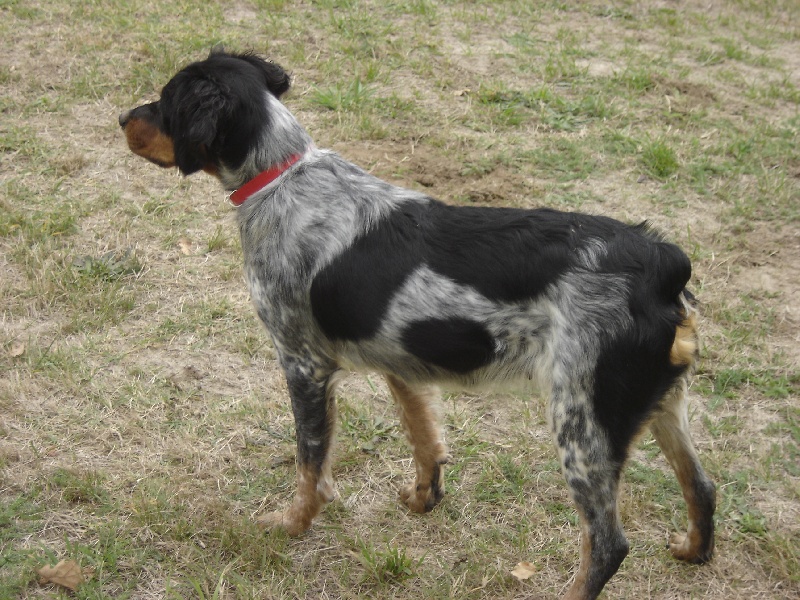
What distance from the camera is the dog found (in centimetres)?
321

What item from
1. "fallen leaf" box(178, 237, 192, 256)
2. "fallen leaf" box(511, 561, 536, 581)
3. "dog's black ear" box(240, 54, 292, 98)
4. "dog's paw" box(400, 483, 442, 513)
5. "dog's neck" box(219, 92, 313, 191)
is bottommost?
"dog's paw" box(400, 483, 442, 513)

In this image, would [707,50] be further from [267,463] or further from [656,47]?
[267,463]

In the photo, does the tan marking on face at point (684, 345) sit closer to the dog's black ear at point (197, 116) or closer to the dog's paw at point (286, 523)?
the dog's paw at point (286, 523)

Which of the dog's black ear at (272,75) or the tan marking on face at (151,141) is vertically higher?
the dog's black ear at (272,75)

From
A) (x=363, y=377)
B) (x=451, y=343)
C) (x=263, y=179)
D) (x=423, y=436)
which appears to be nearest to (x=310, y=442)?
(x=423, y=436)

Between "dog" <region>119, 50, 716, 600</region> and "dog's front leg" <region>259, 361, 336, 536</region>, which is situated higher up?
"dog" <region>119, 50, 716, 600</region>

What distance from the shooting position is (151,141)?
157 inches

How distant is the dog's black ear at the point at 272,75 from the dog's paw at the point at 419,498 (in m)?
2.09

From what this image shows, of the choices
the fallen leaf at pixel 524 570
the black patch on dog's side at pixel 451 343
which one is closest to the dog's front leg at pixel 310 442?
the black patch on dog's side at pixel 451 343

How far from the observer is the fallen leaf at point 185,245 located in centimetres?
590

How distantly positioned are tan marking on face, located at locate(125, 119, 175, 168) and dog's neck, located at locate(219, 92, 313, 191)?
0.26m

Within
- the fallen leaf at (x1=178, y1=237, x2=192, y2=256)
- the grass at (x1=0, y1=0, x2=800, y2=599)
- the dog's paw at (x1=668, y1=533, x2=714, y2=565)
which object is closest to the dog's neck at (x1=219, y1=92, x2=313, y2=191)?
the grass at (x1=0, y1=0, x2=800, y2=599)

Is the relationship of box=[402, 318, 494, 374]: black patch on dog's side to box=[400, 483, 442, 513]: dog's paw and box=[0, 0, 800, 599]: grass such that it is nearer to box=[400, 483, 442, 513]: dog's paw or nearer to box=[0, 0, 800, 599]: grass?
box=[0, 0, 800, 599]: grass

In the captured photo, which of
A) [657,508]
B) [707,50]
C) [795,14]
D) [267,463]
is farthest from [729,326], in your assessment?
[795,14]
